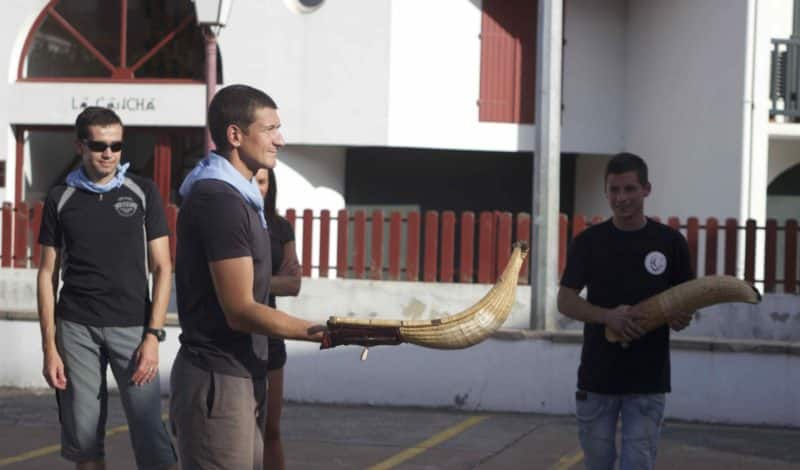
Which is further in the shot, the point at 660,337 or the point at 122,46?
the point at 122,46

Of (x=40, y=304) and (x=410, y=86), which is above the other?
(x=410, y=86)

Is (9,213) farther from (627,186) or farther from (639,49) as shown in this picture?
(627,186)

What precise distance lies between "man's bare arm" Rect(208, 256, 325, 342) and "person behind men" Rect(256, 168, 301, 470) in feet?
6.59

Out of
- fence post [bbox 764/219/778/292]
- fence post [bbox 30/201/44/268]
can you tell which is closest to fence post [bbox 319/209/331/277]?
fence post [bbox 30/201/44/268]

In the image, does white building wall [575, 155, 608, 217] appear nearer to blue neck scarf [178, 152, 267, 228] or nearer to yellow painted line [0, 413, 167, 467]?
yellow painted line [0, 413, 167, 467]

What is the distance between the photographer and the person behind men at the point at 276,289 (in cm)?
629

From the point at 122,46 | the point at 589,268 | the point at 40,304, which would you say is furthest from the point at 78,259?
the point at 122,46

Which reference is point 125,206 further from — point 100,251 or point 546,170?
point 546,170

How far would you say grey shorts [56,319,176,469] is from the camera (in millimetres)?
5793

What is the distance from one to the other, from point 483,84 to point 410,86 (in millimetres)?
1142

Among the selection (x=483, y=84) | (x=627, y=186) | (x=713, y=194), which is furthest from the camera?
(x=483, y=84)

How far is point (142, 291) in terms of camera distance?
235 inches

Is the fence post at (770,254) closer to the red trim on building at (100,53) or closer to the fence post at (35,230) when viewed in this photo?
the fence post at (35,230)

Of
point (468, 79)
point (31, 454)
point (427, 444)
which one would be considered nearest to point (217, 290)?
point (31, 454)
